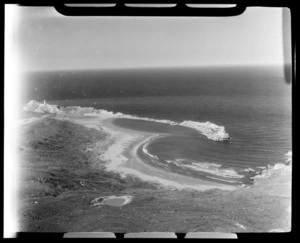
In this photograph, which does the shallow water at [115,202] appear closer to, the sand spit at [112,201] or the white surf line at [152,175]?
the sand spit at [112,201]

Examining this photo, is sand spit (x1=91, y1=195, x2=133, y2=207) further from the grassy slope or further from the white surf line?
the white surf line

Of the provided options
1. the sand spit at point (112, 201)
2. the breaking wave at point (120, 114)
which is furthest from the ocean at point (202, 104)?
the sand spit at point (112, 201)

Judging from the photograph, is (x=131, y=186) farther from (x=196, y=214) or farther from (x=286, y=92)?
(x=286, y=92)

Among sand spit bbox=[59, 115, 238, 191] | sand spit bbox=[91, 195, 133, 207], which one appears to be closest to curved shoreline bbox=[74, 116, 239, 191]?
sand spit bbox=[59, 115, 238, 191]

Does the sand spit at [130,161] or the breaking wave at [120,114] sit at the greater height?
the breaking wave at [120,114]

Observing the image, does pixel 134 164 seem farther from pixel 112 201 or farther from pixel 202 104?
pixel 202 104

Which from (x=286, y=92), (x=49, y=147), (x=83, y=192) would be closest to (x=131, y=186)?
(x=83, y=192)

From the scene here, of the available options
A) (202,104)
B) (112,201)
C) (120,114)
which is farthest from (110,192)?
(202,104)
